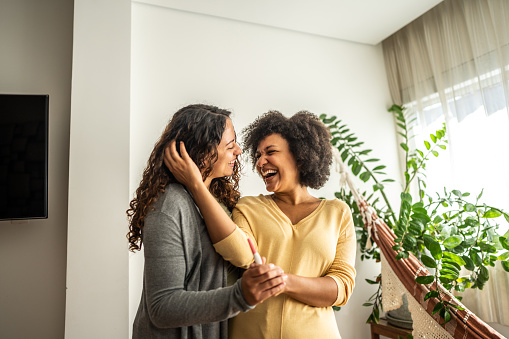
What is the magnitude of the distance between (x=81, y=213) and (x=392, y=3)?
241cm

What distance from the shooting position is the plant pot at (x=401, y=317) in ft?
7.67

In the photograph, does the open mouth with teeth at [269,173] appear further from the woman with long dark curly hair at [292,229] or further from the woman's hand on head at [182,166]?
the woman's hand on head at [182,166]

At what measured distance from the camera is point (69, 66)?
2271 mm

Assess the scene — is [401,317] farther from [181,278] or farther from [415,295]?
[181,278]

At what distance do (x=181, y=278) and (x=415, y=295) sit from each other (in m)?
1.31

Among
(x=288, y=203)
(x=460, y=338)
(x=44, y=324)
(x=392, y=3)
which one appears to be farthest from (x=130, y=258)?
(x=392, y=3)

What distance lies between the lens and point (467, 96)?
8.25ft

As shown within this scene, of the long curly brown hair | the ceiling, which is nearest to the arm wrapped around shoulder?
the long curly brown hair

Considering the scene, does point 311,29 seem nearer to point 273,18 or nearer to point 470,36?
point 273,18

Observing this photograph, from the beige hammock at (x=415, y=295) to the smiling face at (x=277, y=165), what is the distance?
79 cm

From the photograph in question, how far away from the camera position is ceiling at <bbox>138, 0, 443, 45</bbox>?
2498 mm

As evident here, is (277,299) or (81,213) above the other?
(81,213)

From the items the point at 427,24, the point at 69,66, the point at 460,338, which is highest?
the point at 427,24

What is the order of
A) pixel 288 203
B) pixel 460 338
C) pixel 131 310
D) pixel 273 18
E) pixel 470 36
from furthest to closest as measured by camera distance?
1. pixel 273 18
2. pixel 470 36
3. pixel 131 310
4. pixel 460 338
5. pixel 288 203
